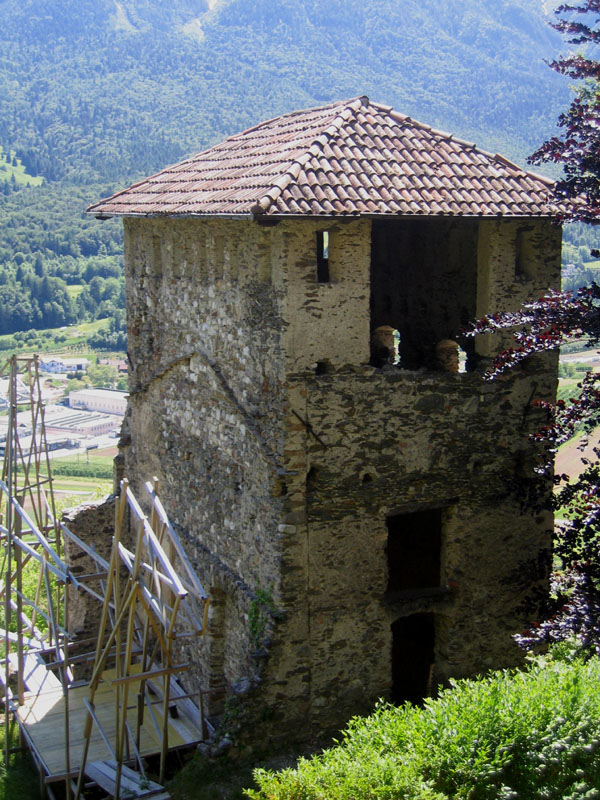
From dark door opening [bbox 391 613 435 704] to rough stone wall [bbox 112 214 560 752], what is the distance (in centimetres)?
178

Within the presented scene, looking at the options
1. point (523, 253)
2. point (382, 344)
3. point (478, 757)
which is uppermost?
point (523, 253)

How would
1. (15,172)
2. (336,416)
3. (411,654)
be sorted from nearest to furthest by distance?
1. (336,416)
2. (411,654)
3. (15,172)

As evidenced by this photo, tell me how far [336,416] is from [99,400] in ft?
181

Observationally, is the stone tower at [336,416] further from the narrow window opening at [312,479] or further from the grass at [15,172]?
the grass at [15,172]

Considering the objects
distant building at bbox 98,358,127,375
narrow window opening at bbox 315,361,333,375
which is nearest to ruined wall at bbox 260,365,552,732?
narrow window opening at bbox 315,361,333,375

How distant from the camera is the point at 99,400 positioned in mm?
65250

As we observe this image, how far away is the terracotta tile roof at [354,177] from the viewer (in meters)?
11.1

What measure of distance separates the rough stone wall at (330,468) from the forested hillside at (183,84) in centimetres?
5881

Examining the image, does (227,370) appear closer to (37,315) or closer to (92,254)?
(37,315)

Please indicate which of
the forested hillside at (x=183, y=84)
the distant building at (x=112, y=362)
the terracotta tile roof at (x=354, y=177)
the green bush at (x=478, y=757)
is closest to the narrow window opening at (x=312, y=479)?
the terracotta tile roof at (x=354, y=177)

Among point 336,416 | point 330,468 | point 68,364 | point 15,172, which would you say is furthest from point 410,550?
point 15,172

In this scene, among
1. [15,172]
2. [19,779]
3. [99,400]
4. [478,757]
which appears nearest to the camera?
[478,757]

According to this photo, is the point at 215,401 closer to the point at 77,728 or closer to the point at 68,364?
the point at 77,728

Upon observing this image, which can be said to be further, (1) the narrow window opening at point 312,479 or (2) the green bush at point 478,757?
(1) the narrow window opening at point 312,479
